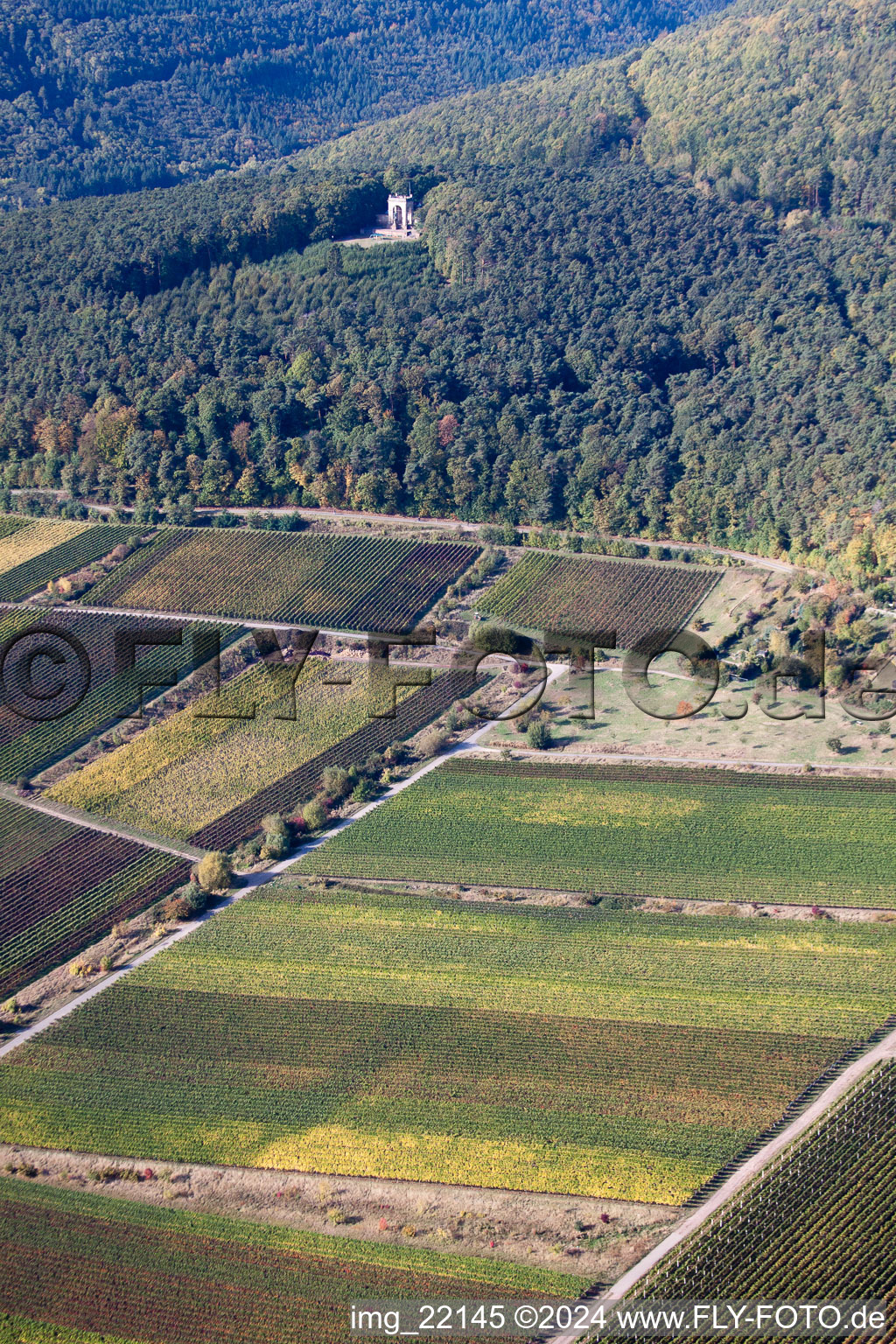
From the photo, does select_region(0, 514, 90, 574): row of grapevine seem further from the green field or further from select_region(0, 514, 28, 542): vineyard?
the green field

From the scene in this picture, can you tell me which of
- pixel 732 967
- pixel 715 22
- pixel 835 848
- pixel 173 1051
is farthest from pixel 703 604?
pixel 715 22

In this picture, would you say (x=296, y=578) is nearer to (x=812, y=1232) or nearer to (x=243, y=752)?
(x=243, y=752)

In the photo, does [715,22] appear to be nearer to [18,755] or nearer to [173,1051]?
[18,755]

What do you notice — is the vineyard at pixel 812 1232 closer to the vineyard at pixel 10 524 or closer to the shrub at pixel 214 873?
the shrub at pixel 214 873

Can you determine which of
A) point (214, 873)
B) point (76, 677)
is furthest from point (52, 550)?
point (214, 873)

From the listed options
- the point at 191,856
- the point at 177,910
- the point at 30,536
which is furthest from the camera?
the point at 30,536

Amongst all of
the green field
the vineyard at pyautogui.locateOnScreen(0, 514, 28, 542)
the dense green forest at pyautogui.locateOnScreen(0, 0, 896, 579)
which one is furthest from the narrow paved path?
the vineyard at pyautogui.locateOnScreen(0, 514, 28, 542)
